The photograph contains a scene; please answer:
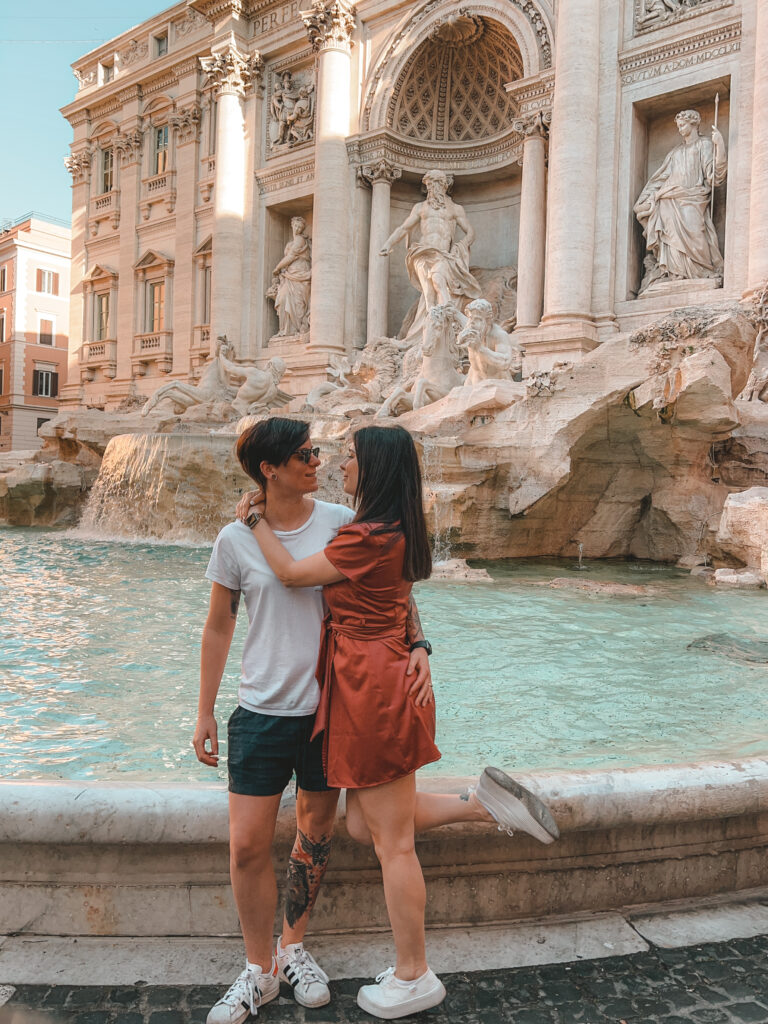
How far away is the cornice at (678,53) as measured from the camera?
40.4 feet

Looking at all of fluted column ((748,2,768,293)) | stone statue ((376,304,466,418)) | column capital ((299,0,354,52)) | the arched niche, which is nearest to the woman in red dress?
stone statue ((376,304,466,418))

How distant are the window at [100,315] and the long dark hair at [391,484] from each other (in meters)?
25.6

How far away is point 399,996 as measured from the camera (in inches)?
64.2

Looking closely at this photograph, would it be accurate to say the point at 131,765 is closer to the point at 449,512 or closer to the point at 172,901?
the point at 172,901

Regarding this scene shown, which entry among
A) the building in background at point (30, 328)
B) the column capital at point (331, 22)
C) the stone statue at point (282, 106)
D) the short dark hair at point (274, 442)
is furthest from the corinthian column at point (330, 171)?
the building in background at point (30, 328)

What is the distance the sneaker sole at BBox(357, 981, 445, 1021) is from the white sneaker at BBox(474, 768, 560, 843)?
0.37m

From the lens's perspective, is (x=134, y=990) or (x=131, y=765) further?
(x=131, y=765)

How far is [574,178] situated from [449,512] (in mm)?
7974

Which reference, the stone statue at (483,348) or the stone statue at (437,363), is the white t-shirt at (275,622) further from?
the stone statue at (437,363)

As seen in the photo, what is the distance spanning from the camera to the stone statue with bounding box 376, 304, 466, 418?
11.1 metres

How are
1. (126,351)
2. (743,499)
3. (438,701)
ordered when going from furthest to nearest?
(126,351) → (743,499) → (438,701)

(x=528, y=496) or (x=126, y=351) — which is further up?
(x=126, y=351)

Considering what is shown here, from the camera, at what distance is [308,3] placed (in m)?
18.6

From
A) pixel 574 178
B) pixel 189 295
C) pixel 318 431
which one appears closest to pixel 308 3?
pixel 189 295
